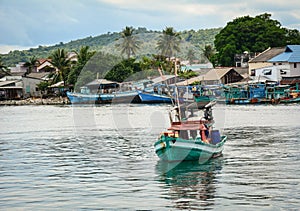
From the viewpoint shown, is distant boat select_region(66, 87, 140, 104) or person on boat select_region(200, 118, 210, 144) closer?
person on boat select_region(200, 118, 210, 144)

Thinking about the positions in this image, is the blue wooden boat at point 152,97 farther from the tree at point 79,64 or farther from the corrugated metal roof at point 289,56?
the tree at point 79,64

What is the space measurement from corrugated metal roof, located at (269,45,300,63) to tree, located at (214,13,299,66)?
14862 millimetres

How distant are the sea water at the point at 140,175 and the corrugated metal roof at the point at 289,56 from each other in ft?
131

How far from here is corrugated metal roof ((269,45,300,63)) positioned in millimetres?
71694

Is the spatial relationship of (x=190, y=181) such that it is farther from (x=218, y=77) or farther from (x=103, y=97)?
(x=103, y=97)

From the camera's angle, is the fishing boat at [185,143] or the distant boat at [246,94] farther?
the distant boat at [246,94]

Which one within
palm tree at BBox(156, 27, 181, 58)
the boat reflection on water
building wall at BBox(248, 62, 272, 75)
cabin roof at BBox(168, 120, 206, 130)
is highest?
palm tree at BBox(156, 27, 181, 58)

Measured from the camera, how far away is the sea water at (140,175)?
1527 cm

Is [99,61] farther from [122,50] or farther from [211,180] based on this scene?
[211,180]

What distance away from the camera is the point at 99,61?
86.6 meters

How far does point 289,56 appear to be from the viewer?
7250cm

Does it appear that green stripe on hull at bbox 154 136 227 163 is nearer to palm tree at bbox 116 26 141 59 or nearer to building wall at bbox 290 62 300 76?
building wall at bbox 290 62 300 76

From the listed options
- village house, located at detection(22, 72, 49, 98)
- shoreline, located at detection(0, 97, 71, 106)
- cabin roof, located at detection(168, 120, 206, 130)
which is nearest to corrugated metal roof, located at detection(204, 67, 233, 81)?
shoreline, located at detection(0, 97, 71, 106)

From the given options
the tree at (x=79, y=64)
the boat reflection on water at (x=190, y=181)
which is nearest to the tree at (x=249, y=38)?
the tree at (x=79, y=64)
